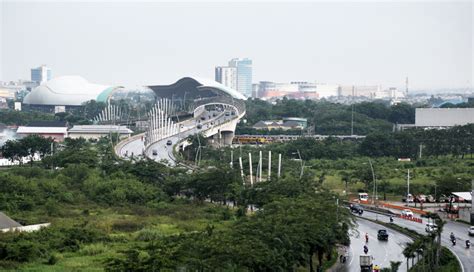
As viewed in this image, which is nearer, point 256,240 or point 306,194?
point 256,240

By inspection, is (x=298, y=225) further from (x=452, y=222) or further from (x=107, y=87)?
(x=107, y=87)

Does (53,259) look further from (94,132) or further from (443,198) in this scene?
(94,132)

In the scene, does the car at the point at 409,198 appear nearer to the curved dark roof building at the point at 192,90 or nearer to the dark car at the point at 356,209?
the dark car at the point at 356,209

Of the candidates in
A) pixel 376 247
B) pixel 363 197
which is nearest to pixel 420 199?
pixel 363 197

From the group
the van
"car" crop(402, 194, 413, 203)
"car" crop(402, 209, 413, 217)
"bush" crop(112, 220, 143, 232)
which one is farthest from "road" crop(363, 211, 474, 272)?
"bush" crop(112, 220, 143, 232)

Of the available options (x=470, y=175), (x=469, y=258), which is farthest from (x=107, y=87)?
(x=469, y=258)

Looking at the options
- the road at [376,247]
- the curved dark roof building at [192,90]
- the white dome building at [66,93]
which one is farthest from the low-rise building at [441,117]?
the road at [376,247]
